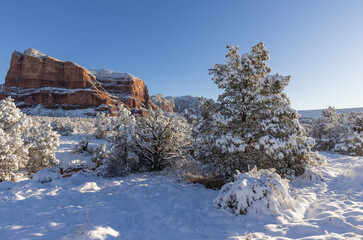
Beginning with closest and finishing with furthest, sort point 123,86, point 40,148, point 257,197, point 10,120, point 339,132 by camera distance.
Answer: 1. point 257,197
2. point 10,120
3. point 40,148
4. point 339,132
5. point 123,86

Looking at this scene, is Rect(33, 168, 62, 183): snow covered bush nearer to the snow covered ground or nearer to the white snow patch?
the snow covered ground

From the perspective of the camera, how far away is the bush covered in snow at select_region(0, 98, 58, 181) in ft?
35.7

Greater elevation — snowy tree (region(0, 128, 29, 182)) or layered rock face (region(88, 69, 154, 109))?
layered rock face (region(88, 69, 154, 109))

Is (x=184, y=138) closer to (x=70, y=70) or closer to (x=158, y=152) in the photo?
(x=158, y=152)

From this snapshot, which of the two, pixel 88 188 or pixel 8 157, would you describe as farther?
pixel 8 157

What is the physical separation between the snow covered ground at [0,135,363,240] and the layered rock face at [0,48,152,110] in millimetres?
87902

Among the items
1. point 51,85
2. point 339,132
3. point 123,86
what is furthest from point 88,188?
point 123,86

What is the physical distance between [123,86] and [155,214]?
119619 mm

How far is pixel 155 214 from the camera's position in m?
5.04

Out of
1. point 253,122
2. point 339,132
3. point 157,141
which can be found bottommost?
point 339,132

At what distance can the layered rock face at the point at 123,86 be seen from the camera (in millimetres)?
109325

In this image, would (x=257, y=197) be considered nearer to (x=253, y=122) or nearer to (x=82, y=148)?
(x=253, y=122)

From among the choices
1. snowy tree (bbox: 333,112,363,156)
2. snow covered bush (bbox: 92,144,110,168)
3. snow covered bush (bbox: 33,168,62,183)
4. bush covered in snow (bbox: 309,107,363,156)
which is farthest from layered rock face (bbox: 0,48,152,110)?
snowy tree (bbox: 333,112,363,156)

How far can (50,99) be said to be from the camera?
83.5 meters
